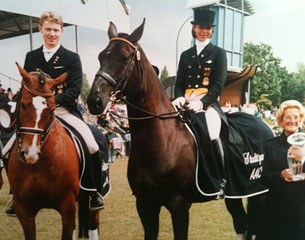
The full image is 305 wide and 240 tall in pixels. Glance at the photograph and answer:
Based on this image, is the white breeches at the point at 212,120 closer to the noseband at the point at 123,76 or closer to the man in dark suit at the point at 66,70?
the noseband at the point at 123,76

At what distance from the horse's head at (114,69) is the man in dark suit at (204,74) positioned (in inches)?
28.4

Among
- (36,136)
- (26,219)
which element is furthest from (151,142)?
(26,219)

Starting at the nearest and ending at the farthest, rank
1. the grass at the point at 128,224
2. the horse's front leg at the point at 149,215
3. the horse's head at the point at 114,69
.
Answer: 1. the horse's head at the point at 114,69
2. the horse's front leg at the point at 149,215
3. the grass at the point at 128,224

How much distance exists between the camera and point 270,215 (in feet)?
10.6

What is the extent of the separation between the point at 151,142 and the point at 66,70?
1.06 m

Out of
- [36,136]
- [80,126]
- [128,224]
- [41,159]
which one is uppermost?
[80,126]

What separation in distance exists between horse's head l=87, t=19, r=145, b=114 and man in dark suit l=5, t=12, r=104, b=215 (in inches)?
28.5

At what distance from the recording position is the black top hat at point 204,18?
11.1 feet

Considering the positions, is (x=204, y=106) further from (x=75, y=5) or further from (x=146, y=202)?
(x=75, y=5)

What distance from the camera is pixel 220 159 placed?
3332 millimetres

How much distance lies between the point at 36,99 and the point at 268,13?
2472 mm

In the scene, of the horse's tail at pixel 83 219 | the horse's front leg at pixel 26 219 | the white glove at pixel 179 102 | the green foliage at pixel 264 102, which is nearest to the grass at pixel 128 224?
the horse's tail at pixel 83 219

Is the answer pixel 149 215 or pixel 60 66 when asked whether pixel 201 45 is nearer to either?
pixel 60 66

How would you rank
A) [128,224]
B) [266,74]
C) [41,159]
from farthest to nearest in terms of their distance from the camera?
[128,224] < [266,74] < [41,159]
